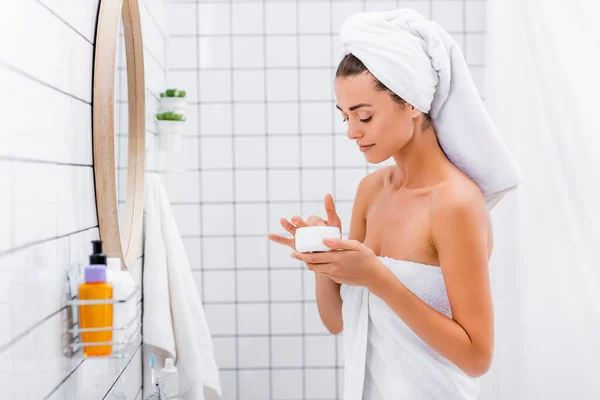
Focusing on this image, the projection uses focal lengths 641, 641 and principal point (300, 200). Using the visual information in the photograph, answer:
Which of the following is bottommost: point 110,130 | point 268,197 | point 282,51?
point 268,197

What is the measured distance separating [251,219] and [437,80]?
1102 mm

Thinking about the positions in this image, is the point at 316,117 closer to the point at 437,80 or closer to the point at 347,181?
the point at 347,181

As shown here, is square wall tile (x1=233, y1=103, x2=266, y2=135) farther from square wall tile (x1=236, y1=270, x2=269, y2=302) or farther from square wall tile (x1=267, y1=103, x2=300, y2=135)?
square wall tile (x1=236, y1=270, x2=269, y2=302)

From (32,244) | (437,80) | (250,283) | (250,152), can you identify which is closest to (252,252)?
(250,283)

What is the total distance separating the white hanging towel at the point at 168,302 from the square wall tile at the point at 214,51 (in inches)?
24.2

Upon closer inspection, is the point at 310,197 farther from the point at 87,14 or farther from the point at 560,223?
the point at 87,14

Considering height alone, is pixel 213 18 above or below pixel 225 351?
above

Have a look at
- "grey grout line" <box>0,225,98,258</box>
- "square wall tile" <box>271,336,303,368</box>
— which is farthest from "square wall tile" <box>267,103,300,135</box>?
"grey grout line" <box>0,225,98,258</box>

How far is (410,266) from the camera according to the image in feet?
4.08

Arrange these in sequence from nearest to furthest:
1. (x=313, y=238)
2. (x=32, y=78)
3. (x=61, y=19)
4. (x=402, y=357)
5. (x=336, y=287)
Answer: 1. (x=32, y=78)
2. (x=61, y=19)
3. (x=313, y=238)
4. (x=402, y=357)
5. (x=336, y=287)

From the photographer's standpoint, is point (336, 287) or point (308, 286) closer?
point (336, 287)

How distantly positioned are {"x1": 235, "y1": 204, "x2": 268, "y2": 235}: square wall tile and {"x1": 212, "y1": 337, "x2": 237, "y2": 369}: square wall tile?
0.37 meters

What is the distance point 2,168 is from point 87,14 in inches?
18.6

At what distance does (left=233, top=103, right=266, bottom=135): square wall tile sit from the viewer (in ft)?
7.15
